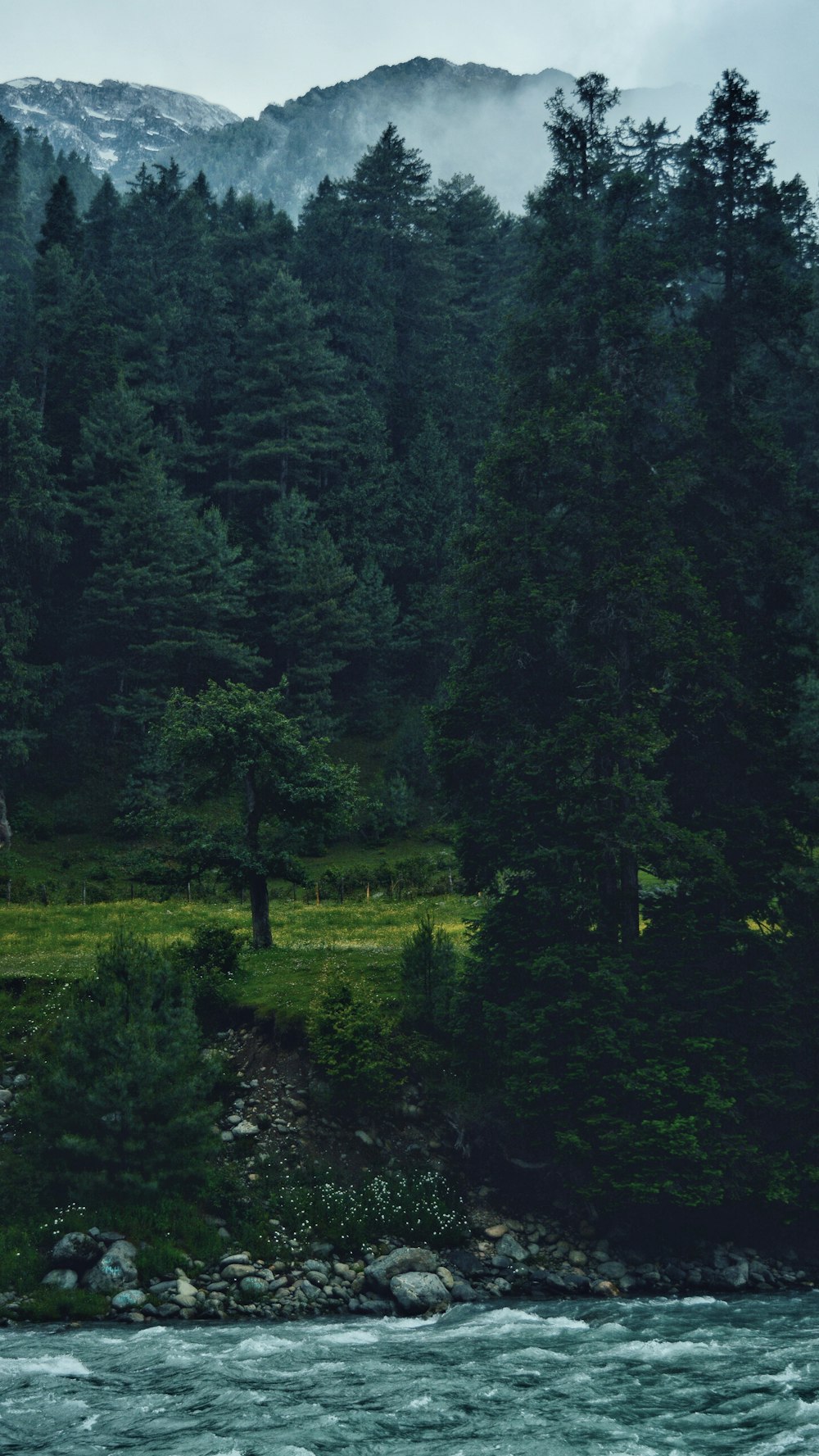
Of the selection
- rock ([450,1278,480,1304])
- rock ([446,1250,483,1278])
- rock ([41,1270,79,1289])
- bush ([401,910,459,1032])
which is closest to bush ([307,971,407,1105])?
bush ([401,910,459,1032])

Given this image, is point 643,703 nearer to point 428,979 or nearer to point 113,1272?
point 428,979

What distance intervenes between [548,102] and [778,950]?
72.0 feet

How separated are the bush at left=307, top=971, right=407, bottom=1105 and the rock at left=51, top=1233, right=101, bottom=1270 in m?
6.40

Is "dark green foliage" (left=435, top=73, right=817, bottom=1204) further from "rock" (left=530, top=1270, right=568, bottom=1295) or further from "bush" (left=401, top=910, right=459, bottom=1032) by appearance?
"rock" (left=530, top=1270, right=568, bottom=1295)

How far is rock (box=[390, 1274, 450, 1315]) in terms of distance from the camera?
74.1 ft

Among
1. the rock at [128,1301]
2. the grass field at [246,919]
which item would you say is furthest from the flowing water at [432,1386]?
the grass field at [246,919]

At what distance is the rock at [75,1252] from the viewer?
2255cm

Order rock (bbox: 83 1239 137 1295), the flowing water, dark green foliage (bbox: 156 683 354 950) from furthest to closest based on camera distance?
dark green foliage (bbox: 156 683 354 950), rock (bbox: 83 1239 137 1295), the flowing water

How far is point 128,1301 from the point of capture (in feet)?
71.4

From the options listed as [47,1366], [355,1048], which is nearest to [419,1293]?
[355,1048]

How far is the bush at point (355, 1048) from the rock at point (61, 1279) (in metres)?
6.99

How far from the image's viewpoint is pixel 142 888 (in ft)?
164

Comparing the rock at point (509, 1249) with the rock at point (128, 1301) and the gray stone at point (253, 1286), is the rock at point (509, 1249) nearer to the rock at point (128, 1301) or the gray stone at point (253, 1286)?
the gray stone at point (253, 1286)

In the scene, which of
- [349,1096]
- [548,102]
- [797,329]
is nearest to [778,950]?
[349,1096]
